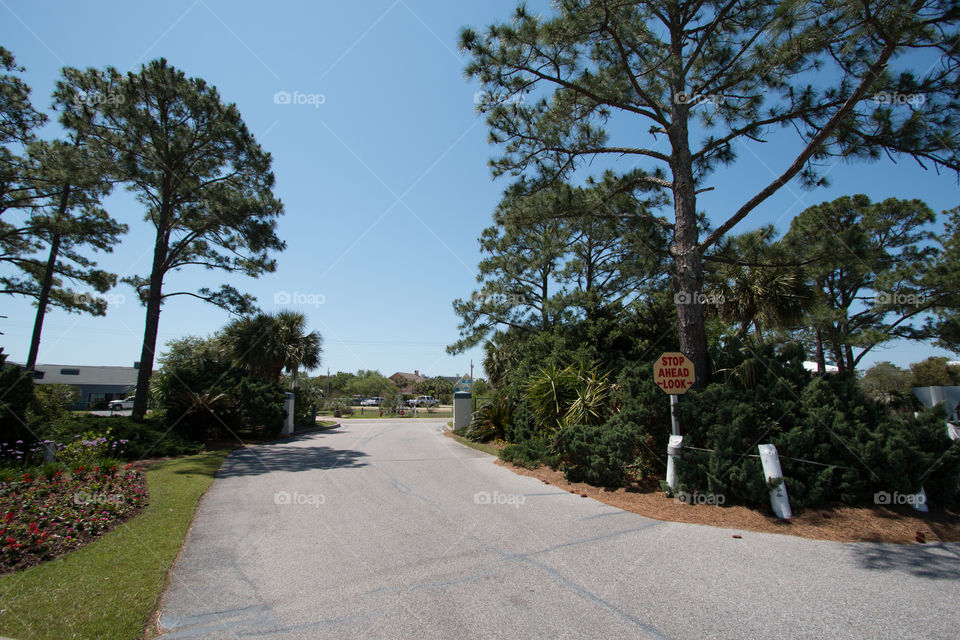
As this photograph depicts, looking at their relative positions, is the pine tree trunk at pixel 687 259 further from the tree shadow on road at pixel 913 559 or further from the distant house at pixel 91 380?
the distant house at pixel 91 380

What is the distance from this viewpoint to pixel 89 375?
5459 centimetres

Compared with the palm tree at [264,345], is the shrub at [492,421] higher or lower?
lower

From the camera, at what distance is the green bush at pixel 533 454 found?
1025cm

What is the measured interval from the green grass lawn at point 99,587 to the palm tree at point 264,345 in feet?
55.5

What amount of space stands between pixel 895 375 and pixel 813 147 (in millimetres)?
50914

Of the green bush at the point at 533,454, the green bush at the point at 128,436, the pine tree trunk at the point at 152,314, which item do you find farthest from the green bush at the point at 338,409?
the green bush at the point at 533,454

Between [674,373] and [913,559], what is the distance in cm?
364

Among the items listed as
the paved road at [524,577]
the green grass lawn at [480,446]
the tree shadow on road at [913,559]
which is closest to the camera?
the paved road at [524,577]

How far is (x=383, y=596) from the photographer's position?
384cm

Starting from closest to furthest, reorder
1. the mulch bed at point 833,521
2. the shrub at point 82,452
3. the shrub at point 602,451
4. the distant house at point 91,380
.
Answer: the mulch bed at point 833,521 → the shrub at point 602,451 → the shrub at point 82,452 → the distant house at point 91,380

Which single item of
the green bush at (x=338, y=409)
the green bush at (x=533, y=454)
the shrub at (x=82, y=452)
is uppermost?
the shrub at (x=82, y=452)

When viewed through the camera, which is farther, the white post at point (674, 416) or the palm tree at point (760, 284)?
the palm tree at point (760, 284)

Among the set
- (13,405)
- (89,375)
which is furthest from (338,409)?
(89,375)

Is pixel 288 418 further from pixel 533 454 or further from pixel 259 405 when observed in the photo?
pixel 533 454
